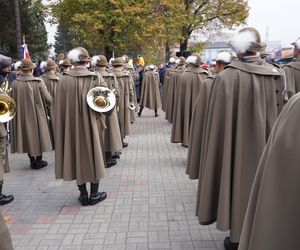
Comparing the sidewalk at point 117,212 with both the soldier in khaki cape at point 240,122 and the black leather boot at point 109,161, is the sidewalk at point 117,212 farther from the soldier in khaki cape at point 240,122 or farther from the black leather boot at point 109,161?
the soldier in khaki cape at point 240,122

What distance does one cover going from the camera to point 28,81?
727cm

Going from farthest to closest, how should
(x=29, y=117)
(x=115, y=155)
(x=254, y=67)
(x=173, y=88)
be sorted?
(x=173, y=88) < (x=115, y=155) < (x=29, y=117) < (x=254, y=67)

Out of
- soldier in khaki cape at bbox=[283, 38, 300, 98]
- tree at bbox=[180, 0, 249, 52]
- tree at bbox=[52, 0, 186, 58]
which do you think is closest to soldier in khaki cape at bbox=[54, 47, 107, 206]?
soldier in khaki cape at bbox=[283, 38, 300, 98]

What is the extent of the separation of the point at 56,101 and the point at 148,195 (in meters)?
2.11

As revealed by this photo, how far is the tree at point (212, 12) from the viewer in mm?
23969

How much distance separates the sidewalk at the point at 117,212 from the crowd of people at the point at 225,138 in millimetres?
366

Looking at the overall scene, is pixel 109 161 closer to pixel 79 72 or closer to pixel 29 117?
pixel 29 117

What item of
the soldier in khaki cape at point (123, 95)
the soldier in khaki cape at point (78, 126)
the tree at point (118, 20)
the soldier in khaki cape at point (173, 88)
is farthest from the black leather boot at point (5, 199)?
the tree at point (118, 20)

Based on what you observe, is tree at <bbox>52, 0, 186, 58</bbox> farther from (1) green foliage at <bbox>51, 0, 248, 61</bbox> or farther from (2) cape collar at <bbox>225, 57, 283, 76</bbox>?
(2) cape collar at <bbox>225, 57, 283, 76</bbox>

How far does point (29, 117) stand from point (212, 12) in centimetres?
1994

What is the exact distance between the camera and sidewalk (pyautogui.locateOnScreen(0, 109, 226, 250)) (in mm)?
4379

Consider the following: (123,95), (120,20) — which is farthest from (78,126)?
(120,20)

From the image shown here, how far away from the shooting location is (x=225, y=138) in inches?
140

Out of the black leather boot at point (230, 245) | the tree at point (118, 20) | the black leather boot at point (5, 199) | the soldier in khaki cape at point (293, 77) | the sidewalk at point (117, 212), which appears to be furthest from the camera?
the tree at point (118, 20)
